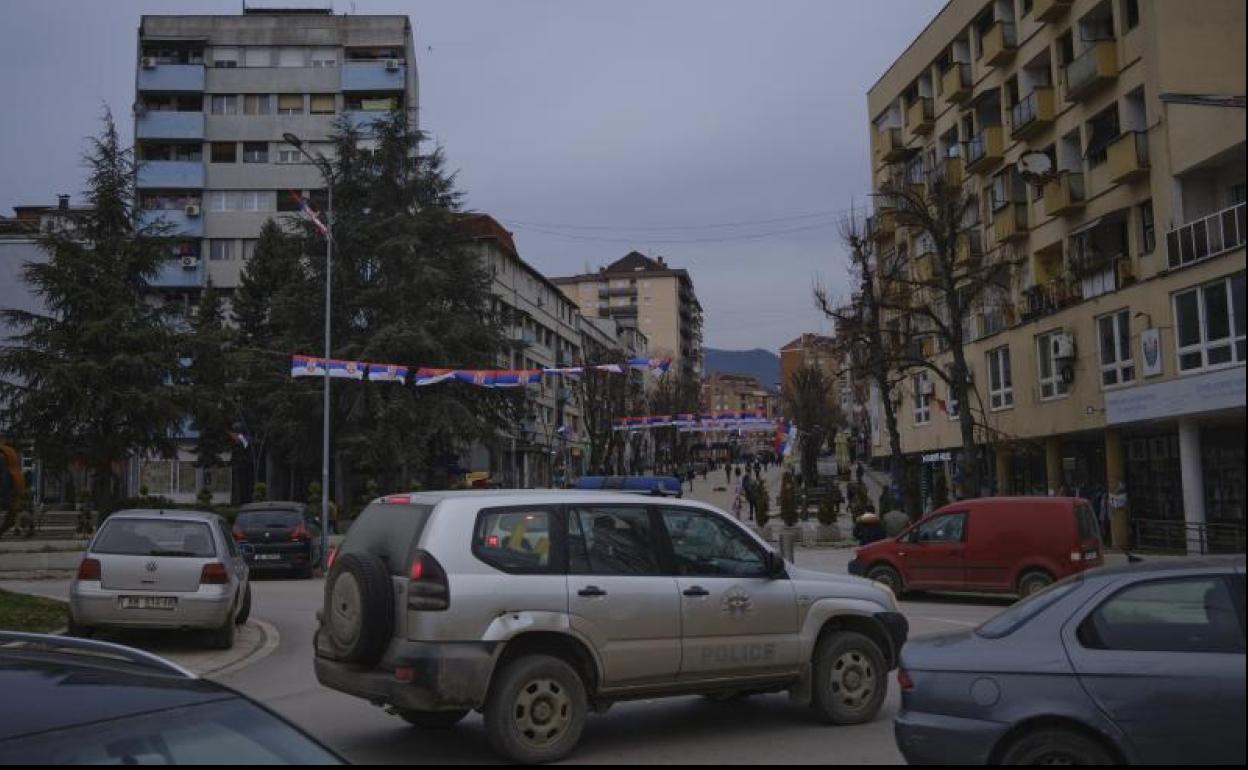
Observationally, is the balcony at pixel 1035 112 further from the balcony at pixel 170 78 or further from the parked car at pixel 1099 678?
the balcony at pixel 170 78

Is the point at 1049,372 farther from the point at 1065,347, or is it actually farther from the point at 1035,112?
the point at 1035,112

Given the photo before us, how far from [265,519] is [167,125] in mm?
45277

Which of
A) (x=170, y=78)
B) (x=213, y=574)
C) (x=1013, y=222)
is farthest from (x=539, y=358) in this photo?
(x=213, y=574)

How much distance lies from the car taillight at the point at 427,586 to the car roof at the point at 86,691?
2.30 m

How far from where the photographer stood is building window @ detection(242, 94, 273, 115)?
62156 mm

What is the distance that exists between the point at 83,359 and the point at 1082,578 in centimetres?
3485

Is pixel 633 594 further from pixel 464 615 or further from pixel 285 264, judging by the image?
pixel 285 264

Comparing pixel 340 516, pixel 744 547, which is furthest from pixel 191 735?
pixel 340 516

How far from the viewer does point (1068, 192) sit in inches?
1237

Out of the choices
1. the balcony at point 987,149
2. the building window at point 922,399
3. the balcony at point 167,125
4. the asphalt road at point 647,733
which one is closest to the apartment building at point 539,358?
the balcony at point 167,125

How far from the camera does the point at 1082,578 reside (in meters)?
5.76

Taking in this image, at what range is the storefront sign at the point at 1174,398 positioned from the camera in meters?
23.5

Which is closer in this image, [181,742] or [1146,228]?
[181,742]

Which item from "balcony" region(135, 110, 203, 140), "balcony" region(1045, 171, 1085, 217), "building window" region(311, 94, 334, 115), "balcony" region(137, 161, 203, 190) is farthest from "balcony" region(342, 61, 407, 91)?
"balcony" region(1045, 171, 1085, 217)
